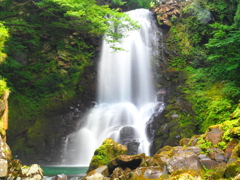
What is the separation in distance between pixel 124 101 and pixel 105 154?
1004 centimetres

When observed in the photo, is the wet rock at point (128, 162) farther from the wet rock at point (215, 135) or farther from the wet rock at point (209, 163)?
the wet rock at point (209, 163)

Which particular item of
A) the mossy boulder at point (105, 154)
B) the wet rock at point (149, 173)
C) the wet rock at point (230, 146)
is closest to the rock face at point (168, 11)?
the mossy boulder at point (105, 154)

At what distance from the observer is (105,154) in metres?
9.78

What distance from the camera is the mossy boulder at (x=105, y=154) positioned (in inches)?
375

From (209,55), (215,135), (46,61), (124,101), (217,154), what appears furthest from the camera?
(124,101)

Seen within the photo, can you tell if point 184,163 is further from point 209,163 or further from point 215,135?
point 215,135

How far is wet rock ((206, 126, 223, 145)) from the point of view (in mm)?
6511

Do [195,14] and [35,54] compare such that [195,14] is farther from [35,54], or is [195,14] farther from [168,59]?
[35,54]

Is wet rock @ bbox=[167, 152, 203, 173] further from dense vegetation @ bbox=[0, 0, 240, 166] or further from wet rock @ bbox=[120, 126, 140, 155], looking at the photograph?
dense vegetation @ bbox=[0, 0, 240, 166]

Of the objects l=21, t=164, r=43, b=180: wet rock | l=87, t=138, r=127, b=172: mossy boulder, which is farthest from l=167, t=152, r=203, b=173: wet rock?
l=21, t=164, r=43, b=180: wet rock

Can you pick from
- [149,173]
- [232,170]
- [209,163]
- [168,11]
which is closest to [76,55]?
[168,11]

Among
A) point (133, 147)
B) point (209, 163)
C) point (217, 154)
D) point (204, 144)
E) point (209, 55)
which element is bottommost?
point (133, 147)

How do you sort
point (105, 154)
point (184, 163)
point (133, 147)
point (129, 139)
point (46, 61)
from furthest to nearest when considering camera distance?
point (46, 61) < point (129, 139) < point (133, 147) < point (105, 154) < point (184, 163)

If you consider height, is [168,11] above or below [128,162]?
above
